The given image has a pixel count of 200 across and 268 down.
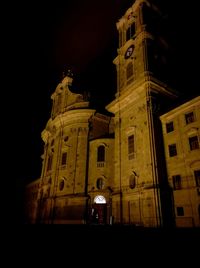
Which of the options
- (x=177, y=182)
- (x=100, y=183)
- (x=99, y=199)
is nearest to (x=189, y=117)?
(x=177, y=182)

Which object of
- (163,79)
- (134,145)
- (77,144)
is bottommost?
(134,145)

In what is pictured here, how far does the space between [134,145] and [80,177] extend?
11.2m

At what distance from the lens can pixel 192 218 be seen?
67.6 ft

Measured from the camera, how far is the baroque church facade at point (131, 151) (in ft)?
74.8

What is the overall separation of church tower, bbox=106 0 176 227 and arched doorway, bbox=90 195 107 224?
3.60 meters

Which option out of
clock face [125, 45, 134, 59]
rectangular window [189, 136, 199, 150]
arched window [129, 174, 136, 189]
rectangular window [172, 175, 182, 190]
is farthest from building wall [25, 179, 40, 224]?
rectangular window [189, 136, 199, 150]

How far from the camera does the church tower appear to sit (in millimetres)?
23484

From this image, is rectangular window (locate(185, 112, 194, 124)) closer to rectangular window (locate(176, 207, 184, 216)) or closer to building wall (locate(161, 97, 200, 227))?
building wall (locate(161, 97, 200, 227))

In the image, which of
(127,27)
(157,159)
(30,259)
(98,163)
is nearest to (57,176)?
(98,163)

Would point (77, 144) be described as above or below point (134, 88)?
below

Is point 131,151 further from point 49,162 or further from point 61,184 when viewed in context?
point 49,162

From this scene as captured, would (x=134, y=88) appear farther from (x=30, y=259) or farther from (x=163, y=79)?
(x=30, y=259)

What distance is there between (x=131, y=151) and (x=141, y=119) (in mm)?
4424

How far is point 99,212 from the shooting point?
3070 cm
